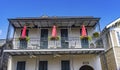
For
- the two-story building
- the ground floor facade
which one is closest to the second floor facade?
the two-story building

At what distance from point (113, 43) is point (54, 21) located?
604 cm

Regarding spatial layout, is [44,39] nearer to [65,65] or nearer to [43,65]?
[43,65]

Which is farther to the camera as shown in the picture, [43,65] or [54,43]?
[54,43]

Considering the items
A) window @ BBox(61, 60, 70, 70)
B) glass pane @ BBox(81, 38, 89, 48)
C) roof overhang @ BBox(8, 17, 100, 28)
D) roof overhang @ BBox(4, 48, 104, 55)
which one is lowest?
window @ BBox(61, 60, 70, 70)

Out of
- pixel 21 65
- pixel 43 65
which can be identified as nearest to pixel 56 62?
pixel 43 65

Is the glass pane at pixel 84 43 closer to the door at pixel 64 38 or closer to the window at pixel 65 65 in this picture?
the door at pixel 64 38

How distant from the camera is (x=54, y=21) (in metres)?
15.1

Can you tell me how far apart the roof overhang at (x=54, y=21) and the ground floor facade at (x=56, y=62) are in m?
3.23

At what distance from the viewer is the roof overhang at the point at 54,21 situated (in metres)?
14.8

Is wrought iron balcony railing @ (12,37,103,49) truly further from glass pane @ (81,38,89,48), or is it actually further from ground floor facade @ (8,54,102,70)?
ground floor facade @ (8,54,102,70)

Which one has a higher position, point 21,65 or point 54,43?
point 54,43

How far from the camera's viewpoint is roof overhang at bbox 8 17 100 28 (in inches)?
583

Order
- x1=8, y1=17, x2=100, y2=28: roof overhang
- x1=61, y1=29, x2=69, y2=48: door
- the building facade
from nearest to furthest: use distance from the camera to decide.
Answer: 1. the building facade
2. x1=8, y1=17, x2=100, y2=28: roof overhang
3. x1=61, y1=29, x2=69, y2=48: door

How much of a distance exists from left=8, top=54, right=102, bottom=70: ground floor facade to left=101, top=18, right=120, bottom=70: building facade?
1334mm
